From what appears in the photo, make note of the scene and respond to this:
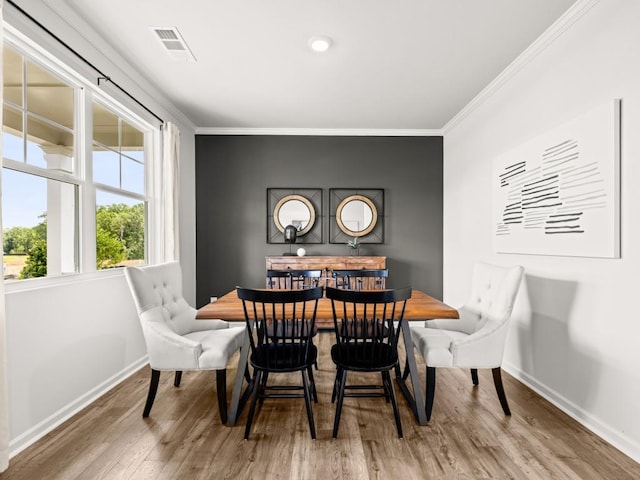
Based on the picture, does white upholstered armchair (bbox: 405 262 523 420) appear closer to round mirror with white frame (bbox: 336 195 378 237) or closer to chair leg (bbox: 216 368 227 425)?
chair leg (bbox: 216 368 227 425)

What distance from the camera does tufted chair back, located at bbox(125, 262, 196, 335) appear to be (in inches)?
90.4

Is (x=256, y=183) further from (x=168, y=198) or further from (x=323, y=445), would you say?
(x=323, y=445)

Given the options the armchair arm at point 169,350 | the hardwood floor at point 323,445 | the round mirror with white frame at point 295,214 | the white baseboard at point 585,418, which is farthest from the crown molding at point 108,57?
the white baseboard at point 585,418

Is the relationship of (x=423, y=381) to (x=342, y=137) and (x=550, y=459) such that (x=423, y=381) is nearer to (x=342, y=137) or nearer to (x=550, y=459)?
(x=550, y=459)

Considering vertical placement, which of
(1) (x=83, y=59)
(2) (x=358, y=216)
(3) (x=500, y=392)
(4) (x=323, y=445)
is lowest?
(4) (x=323, y=445)

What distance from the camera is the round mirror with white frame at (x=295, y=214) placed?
4773 mm

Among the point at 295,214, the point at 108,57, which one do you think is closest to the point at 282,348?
the point at 108,57

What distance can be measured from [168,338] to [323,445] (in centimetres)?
115

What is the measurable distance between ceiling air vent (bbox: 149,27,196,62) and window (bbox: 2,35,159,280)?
0.65m

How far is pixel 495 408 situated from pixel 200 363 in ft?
6.65

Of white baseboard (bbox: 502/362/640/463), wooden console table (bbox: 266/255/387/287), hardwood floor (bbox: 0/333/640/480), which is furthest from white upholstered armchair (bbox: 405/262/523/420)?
wooden console table (bbox: 266/255/387/287)

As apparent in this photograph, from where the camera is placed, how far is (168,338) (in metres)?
2.21

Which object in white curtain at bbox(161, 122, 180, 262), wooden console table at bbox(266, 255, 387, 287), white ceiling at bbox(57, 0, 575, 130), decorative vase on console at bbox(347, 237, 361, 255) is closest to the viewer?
white ceiling at bbox(57, 0, 575, 130)

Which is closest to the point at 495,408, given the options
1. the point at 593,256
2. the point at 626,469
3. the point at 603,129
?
the point at 626,469
